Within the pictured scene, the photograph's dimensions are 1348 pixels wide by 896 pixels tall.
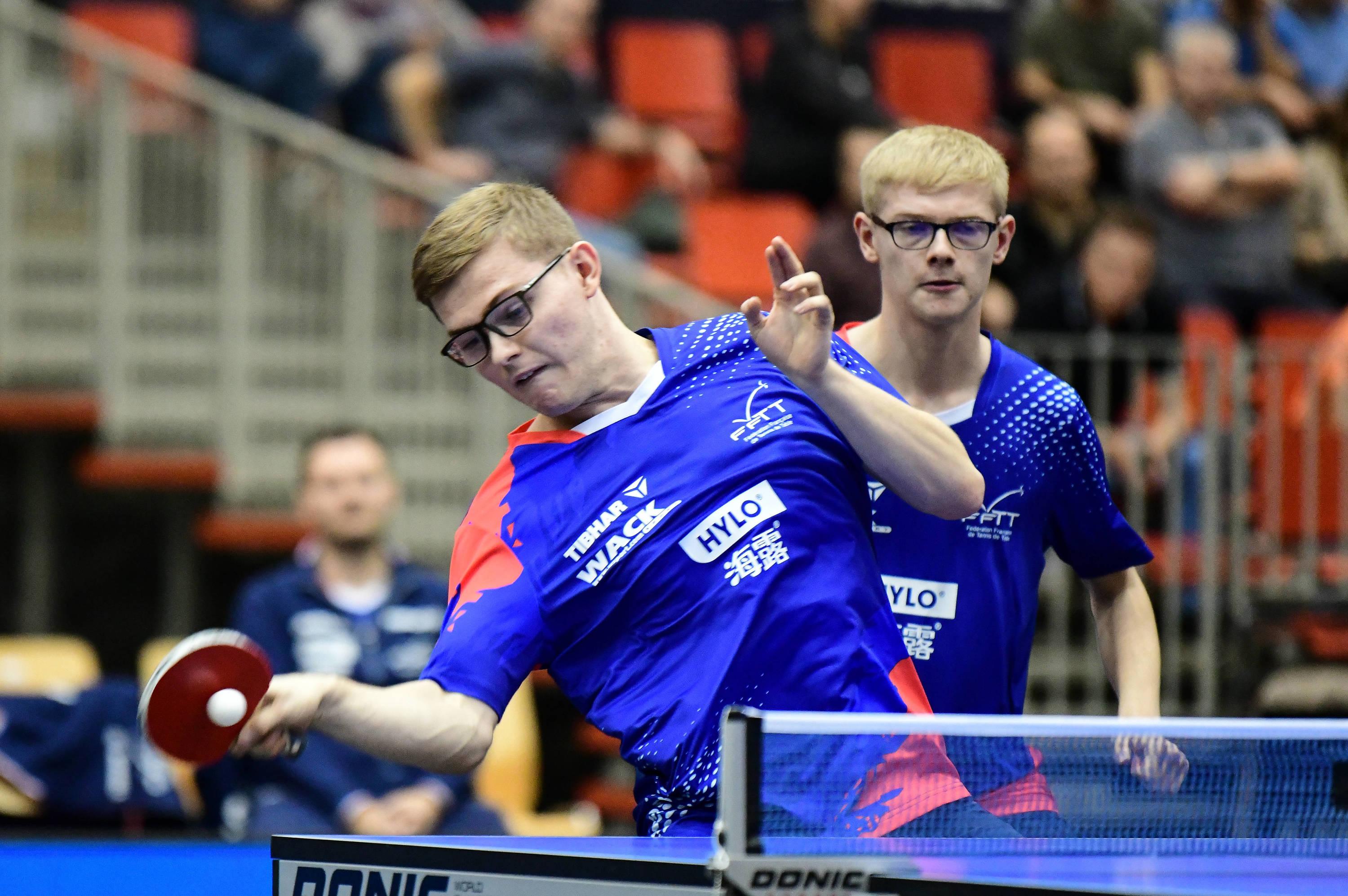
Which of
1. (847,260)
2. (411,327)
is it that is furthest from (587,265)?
(411,327)

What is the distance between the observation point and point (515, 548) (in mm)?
3307

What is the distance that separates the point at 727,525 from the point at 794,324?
17.6 inches

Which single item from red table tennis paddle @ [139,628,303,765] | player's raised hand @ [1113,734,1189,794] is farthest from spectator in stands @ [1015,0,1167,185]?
red table tennis paddle @ [139,628,303,765]

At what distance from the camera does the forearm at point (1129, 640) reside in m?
3.95

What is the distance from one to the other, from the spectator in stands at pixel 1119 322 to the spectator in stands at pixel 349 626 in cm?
323

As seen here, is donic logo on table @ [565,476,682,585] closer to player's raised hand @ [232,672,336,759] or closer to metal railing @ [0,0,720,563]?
player's raised hand @ [232,672,336,759]

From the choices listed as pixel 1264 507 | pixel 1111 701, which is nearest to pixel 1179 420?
pixel 1264 507

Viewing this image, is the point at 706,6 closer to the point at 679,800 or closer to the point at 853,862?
the point at 679,800

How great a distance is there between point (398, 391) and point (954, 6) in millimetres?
5554

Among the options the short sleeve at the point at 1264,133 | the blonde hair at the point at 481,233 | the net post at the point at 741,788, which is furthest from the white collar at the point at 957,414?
the short sleeve at the point at 1264,133

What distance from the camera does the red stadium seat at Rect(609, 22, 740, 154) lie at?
11.0m

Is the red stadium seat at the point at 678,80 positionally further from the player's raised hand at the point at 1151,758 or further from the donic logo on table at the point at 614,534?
the player's raised hand at the point at 1151,758

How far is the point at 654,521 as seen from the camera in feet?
10.8

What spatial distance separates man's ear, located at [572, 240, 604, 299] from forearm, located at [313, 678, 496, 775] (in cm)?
82
